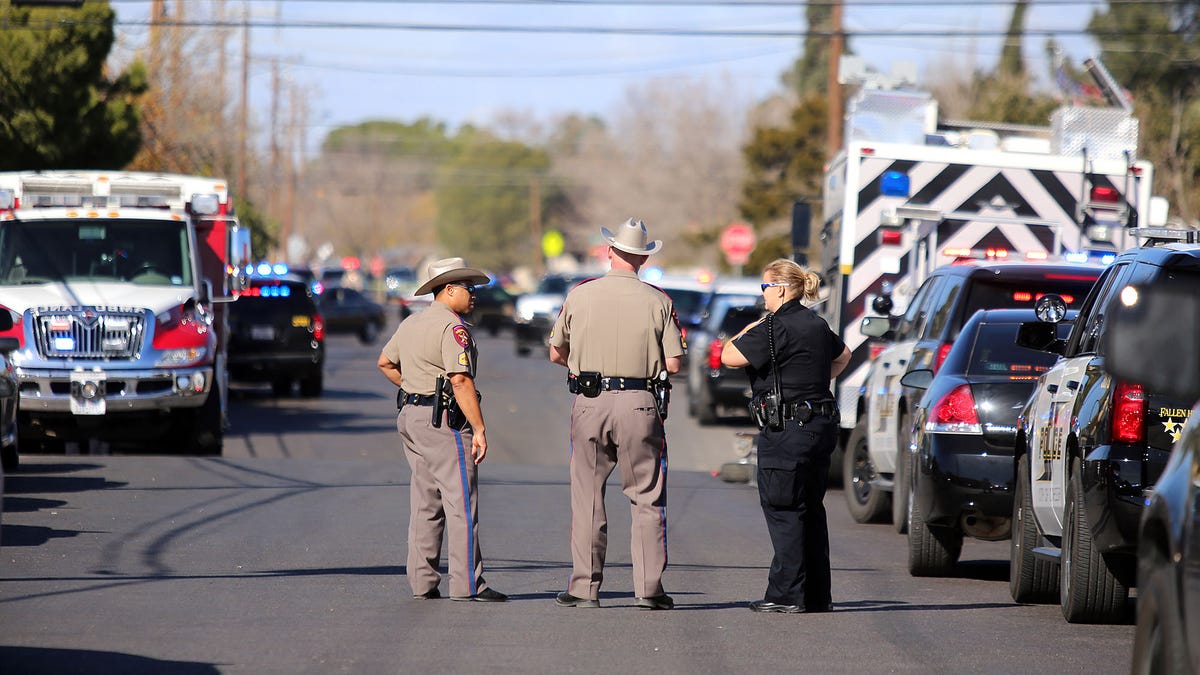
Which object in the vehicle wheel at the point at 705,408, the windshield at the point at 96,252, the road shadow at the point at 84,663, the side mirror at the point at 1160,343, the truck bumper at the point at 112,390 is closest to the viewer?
the side mirror at the point at 1160,343

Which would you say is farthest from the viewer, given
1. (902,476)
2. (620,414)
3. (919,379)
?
(902,476)

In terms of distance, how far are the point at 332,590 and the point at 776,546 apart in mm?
2317

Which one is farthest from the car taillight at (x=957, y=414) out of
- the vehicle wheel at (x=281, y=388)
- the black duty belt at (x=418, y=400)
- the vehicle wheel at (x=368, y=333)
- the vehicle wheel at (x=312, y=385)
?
the vehicle wheel at (x=368, y=333)

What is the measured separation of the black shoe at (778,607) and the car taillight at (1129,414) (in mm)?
1871

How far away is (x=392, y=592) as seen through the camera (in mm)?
9195

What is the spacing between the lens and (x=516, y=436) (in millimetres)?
22594

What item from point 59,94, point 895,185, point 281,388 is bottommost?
point 281,388

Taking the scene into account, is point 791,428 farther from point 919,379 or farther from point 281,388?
point 281,388

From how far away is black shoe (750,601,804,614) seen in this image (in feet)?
28.8

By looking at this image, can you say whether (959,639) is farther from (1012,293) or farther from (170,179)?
(170,179)

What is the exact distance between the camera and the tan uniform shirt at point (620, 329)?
863 cm

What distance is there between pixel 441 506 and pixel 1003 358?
3.56 m

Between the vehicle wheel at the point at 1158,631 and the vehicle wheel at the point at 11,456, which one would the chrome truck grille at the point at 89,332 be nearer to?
the vehicle wheel at the point at 11,456

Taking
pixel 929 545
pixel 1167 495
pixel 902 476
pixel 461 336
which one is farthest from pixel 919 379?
pixel 1167 495
